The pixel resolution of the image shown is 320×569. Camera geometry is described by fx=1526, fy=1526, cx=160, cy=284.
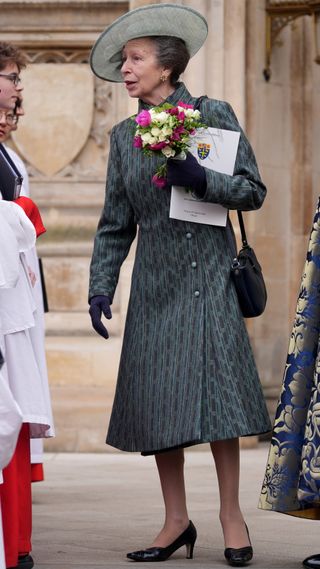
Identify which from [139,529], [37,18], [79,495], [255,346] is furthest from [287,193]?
[139,529]

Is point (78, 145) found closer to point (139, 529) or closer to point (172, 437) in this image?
point (139, 529)

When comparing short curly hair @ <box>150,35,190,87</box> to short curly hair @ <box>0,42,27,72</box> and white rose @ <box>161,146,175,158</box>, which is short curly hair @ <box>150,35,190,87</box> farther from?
short curly hair @ <box>0,42,27,72</box>

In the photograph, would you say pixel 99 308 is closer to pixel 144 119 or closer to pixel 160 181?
pixel 160 181

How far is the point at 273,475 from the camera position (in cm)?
492

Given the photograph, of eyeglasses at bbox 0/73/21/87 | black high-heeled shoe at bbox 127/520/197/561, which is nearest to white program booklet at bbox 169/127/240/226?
eyeglasses at bbox 0/73/21/87

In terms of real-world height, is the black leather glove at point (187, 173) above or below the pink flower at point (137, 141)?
below

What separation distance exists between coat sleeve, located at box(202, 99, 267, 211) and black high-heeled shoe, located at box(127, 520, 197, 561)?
3.79ft

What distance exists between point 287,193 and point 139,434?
17.9 ft

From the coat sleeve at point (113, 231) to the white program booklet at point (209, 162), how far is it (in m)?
0.31

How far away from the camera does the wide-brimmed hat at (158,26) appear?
A: 5.24 metres

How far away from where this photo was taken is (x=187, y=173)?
5074 millimetres

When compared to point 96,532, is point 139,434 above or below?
above

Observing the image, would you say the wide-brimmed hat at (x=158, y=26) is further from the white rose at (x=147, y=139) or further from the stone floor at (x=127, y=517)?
the stone floor at (x=127, y=517)

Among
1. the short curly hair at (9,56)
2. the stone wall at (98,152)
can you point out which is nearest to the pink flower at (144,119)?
the short curly hair at (9,56)
